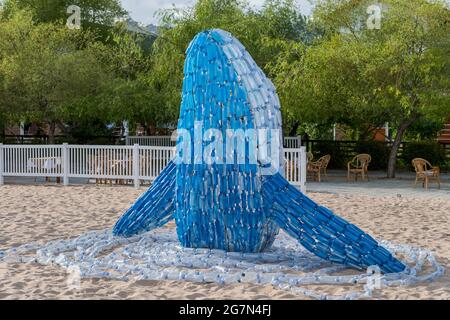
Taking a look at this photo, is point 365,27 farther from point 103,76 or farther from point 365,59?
point 103,76

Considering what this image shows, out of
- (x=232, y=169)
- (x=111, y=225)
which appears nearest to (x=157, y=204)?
(x=232, y=169)

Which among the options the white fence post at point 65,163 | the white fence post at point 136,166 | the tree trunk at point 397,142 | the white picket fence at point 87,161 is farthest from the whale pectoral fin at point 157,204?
the tree trunk at point 397,142

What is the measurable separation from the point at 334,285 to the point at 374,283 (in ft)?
1.20

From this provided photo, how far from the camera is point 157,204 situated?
749cm

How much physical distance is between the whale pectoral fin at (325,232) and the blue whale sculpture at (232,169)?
0.01 meters

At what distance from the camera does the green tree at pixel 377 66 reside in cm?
1638

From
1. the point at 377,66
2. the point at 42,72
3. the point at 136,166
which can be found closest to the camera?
the point at 136,166

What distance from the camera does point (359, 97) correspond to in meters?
17.3

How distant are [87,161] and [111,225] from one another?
22.8 ft

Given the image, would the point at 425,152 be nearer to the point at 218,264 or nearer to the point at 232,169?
the point at 232,169

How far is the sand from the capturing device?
565 centimetres

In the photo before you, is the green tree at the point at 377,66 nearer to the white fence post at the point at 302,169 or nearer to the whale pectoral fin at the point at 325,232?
the white fence post at the point at 302,169

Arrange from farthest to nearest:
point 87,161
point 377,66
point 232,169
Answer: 1. point 87,161
2. point 377,66
3. point 232,169
